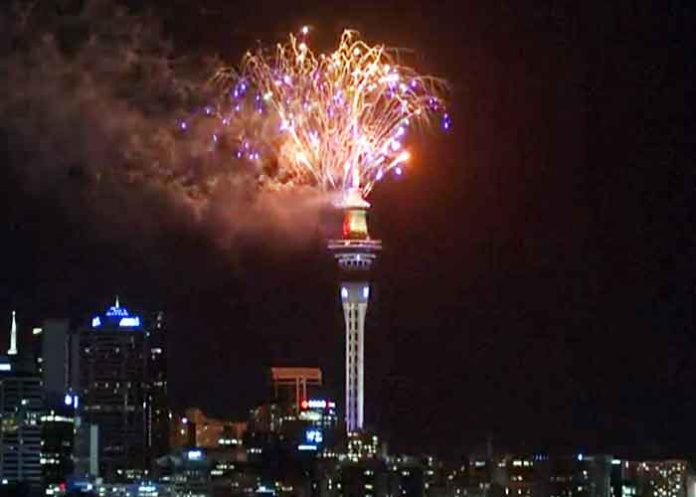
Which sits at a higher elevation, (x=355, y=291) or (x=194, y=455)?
(x=355, y=291)

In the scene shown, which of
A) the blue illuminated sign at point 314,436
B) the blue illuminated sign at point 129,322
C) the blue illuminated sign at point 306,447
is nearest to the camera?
the blue illuminated sign at point 129,322

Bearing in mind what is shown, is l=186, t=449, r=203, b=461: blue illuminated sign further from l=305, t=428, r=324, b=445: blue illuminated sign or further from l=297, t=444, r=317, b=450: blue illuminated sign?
l=305, t=428, r=324, b=445: blue illuminated sign

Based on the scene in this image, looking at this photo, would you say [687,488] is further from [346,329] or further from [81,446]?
[81,446]

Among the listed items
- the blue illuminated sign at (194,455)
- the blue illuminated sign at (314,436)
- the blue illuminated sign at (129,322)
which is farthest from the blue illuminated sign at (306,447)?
the blue illuminated sign at (129,322)

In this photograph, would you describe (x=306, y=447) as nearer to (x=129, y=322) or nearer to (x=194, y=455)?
(x=194, y=455)

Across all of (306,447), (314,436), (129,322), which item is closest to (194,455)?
(306,447)

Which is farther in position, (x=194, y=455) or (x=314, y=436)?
(x=314, y=436)

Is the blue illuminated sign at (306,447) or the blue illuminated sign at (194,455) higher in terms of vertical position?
the blue illuminated sign at (306,447)

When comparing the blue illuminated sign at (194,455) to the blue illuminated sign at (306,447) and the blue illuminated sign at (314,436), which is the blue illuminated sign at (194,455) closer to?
the blue illuminated sign at (306,447)
